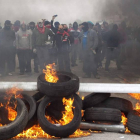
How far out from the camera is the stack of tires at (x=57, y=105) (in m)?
3.55

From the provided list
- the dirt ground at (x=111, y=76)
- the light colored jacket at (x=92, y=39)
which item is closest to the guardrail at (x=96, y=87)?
the dirt ground at (x=111, y=76)

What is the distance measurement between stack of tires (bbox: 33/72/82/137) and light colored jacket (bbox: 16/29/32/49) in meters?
4.33

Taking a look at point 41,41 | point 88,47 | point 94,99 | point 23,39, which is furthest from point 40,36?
point 94,99

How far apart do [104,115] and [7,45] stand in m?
6.09

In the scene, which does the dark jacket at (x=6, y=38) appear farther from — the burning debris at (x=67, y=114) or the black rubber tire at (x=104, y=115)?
the black rubber tire at (x=104, y=115)

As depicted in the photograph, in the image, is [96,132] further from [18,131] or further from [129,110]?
[18,131]

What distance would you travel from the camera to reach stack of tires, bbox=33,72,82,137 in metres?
3.55

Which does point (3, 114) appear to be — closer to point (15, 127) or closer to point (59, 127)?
point (15, 127)

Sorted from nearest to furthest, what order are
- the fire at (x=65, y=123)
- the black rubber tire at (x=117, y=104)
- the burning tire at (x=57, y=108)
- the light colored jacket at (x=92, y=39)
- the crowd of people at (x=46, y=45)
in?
the fire at (x=65, y=123), the burning tire at (x=57, y=108), the black rubber tire at (x=117, y=104), the light colored jacket at (x=92, y=39), the crowd of people at (x=46, y=45)

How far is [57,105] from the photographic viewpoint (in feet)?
13.8

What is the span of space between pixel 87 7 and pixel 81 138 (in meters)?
11.7

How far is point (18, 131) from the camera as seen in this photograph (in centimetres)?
344

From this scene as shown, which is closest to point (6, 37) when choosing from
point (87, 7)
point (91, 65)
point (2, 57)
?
point (2, 57)

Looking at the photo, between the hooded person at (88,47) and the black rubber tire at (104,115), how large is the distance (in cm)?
441
